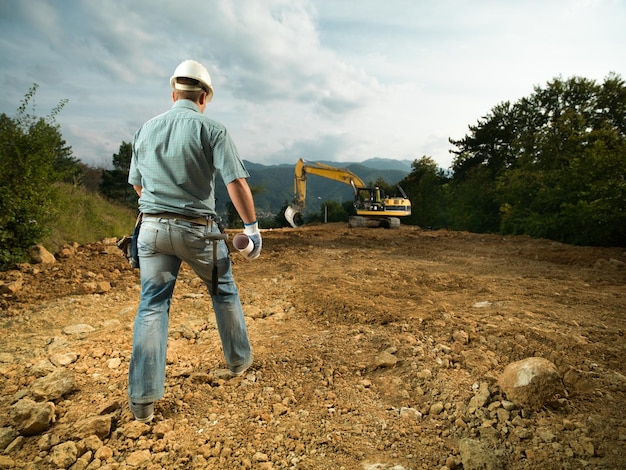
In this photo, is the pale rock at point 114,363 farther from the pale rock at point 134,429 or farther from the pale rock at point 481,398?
the pale rock at point 481,398

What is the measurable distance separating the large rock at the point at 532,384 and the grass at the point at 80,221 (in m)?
7.05

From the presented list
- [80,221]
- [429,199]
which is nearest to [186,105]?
[80,221]

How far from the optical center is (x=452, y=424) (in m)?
1.89

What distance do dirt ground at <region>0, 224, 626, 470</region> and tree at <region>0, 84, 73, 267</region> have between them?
74 cm

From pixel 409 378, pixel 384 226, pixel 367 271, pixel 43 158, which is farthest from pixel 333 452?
pixel 384 226

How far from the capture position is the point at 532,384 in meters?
1.99

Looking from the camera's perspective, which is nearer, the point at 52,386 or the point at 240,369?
the point at 52,386

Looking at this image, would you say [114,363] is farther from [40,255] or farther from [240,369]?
[40,255]

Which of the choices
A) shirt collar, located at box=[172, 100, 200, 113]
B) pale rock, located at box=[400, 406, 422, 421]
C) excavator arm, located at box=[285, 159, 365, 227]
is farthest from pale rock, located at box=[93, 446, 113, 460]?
excavator arm, located at box=[285, 159, 365, 227]

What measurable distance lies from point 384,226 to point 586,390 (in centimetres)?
1609

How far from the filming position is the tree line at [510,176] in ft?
19.1

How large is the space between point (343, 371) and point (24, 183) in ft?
21.0

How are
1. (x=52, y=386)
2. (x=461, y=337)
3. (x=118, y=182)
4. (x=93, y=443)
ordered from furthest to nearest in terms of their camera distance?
(x=118, y=182)
(x=461, y=337)
(x=52, y=386)
(x=93, y=443)

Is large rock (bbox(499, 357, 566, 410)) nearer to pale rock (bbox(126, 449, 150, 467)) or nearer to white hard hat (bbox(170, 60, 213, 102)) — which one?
pale rock (bbox(126, 449, 150, 467))
